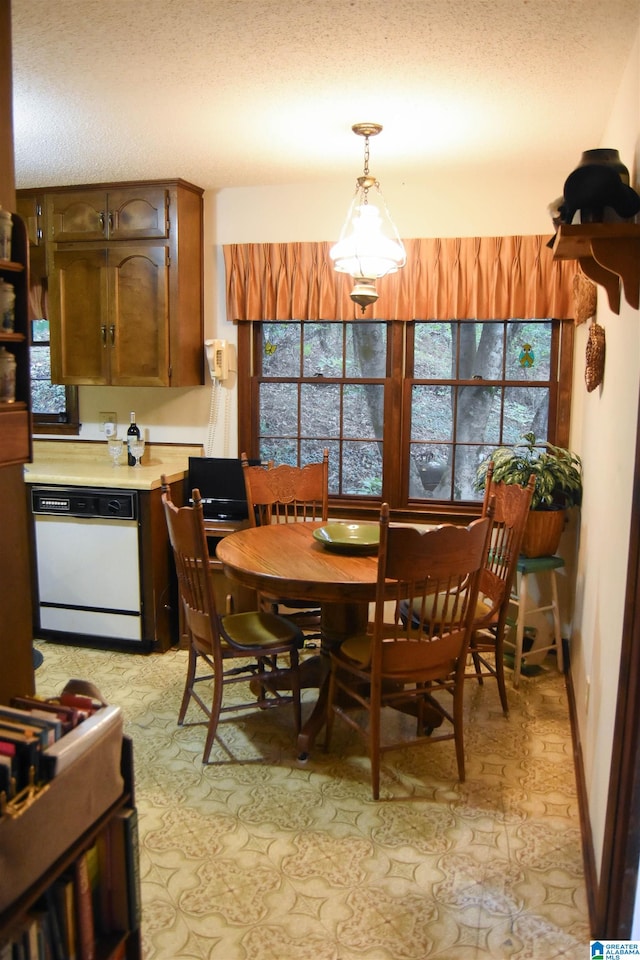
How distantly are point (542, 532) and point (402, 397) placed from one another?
112cm

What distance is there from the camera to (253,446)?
4.29 m

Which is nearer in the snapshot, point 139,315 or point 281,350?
point 139,315

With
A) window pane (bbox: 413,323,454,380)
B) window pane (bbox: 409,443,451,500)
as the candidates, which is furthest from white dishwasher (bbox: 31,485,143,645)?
window pane (bbox: 413,323,454,380)

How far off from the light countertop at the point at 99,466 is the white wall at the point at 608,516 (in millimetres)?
2194

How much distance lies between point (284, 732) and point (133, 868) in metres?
1.60

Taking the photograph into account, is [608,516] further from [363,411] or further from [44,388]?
[44,388]

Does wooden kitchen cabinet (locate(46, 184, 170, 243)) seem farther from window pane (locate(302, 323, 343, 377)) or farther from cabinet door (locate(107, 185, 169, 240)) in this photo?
window pane (locate(302, 323, 343, 377))

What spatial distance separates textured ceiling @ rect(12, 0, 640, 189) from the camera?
2102mm

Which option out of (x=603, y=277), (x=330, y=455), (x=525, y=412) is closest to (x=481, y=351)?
(x=525, y=412)

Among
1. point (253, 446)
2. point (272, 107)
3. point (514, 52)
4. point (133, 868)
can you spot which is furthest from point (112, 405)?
point (133, 868)

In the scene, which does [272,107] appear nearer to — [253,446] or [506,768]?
[253,446]

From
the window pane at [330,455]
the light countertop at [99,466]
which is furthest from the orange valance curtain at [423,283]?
the light countertop at [99,466]

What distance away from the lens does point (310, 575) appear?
2629 millimetres

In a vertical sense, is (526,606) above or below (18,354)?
below
